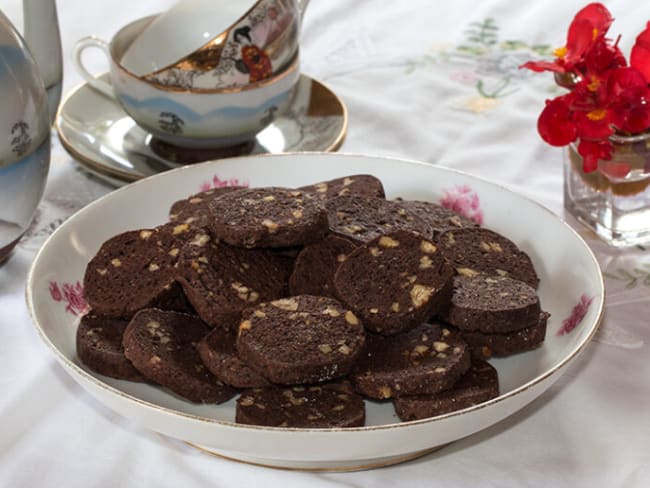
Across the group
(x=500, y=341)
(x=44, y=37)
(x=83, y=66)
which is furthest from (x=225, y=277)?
(x=83, y=66)

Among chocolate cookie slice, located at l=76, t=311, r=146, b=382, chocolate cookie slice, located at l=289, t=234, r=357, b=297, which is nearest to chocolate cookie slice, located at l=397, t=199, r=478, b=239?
chocolate cookie slice, located at l=289, t=234, r=357, b=297

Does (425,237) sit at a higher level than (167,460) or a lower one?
higher

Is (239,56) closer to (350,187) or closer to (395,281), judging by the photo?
(350,187)

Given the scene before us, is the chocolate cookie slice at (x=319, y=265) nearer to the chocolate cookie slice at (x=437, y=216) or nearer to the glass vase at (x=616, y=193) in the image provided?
the chocolate cookie slice at (x=437, y=216)

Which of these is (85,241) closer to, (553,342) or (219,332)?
(219,332)

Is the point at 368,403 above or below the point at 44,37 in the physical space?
below

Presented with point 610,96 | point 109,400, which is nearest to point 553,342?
point 610,96
